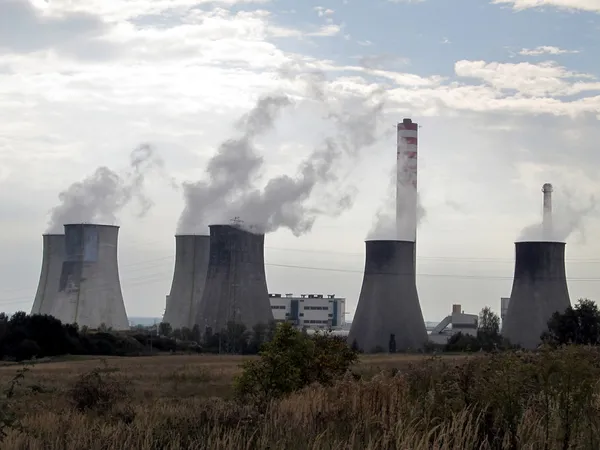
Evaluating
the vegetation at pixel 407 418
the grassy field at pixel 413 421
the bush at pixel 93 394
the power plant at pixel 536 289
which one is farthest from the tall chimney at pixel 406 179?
the grassy field at pixel 413 421

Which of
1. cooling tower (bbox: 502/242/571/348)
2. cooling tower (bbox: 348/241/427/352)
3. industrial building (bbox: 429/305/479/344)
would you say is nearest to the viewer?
cooling tower (bbox: 502/242/571/348)

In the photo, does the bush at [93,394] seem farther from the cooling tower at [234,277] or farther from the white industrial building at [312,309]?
the white industrial building at [312,309]

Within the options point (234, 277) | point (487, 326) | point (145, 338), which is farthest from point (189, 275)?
point (487, 326)

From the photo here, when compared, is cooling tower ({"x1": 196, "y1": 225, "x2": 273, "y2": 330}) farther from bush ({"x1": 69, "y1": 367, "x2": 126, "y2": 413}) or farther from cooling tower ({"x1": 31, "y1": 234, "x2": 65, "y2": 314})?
bush ({"x1": 69, "y1": 367, "x2": 126, "y2": 413})

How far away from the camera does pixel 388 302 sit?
38.4 meters

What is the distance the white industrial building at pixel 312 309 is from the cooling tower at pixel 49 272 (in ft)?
112

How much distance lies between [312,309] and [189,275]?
1506 inches

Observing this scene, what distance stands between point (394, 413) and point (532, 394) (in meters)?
0.75

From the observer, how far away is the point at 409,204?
51062 millimetres

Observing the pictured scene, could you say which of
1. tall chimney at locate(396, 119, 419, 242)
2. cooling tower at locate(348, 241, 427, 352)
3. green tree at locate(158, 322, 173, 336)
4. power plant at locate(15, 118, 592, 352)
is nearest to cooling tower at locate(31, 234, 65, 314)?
power plant at locate(15, 118, 592, 352)

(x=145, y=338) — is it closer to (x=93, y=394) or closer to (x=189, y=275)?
(x=189, y=275)

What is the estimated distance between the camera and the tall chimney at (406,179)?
50.6 meters

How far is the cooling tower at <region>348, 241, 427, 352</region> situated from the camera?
37406 millimetres

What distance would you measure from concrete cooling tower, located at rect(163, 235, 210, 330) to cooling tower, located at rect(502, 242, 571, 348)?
15.6 m
